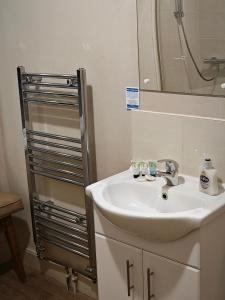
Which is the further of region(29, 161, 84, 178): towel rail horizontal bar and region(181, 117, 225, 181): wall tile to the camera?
region(29, 161, 84, 178): towel rail horizontal bar

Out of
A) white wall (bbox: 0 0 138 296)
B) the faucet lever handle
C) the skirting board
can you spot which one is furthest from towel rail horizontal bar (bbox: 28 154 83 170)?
the skirting board

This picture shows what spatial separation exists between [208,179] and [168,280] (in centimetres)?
41

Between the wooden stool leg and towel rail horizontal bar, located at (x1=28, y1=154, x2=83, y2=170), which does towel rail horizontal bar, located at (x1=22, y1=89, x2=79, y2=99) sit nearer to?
towel rail horizontal bar, located at (x1=28, y1=154, x2=83, y2=170)

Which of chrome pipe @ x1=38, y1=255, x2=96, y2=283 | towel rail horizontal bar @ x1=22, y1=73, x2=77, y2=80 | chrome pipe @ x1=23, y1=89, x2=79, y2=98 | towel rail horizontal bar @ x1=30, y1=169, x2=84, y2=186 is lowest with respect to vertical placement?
chrome pipe @ x1=38, y1=255, x2=96, y2=283

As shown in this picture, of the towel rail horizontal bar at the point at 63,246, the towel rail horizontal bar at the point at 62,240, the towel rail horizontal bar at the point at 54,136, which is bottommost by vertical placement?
the towel rail horizontal bar at the point at 63,246

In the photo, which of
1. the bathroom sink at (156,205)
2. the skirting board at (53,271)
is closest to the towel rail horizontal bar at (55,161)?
the bathroom sink at (156,205)

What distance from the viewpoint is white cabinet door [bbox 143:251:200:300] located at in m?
1.47

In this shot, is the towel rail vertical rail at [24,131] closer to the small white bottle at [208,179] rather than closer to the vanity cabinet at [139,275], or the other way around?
the vanity cabinet at [139,275]

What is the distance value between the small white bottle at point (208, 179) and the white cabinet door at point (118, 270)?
35 cm

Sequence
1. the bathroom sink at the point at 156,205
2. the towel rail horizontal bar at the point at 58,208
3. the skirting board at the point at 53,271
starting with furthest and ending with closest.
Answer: the skirting board at the point at 53,271 → the towel rail horizontal bar at the point at 58,208 → the bathroom sink at the point at 156,205

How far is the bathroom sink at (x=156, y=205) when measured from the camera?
140cm

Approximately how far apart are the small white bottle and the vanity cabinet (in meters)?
0.30

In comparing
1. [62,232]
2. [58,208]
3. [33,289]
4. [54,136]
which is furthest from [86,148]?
[33,289]

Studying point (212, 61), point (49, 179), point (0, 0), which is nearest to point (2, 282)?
point (49, 179)
